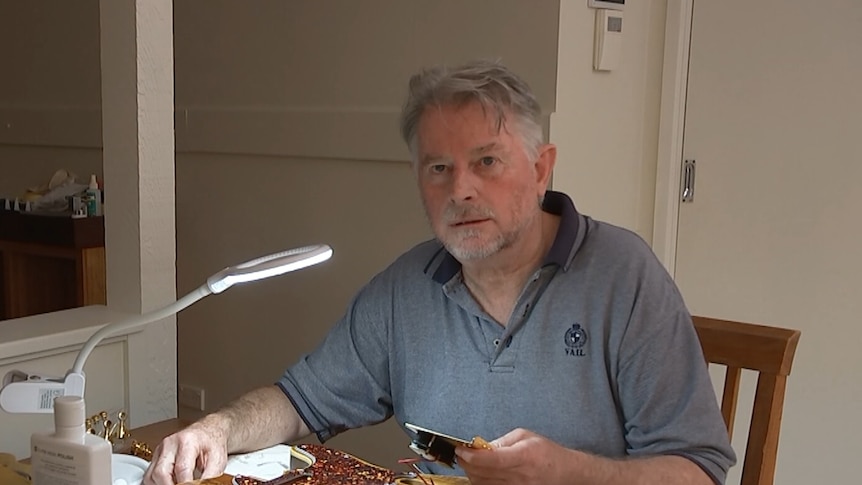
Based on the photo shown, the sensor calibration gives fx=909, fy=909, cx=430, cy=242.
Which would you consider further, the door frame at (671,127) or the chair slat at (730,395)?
the door frame at (671,127)

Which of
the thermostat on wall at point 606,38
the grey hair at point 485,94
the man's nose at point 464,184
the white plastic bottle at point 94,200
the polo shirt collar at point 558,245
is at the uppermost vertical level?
the thermostat on wall at point 606,38

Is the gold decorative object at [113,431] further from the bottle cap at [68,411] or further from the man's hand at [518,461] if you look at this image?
the man's hand at [518,461]

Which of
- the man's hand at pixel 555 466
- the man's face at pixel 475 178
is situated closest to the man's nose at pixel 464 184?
the man's face at pixel 475 178

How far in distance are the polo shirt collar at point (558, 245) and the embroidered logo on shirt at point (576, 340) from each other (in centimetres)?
11

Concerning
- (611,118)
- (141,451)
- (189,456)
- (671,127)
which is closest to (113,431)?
(141,451)

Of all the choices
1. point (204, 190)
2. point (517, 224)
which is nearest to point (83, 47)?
point (204, 190)

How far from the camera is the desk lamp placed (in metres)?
1.16

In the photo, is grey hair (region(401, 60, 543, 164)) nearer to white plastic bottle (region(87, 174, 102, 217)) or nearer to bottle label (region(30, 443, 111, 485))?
bottle label (region(30, 443, 111, 485))

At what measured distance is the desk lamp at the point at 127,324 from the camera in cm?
116

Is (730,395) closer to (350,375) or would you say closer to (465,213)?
(465,213)

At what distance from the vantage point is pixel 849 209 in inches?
95.7

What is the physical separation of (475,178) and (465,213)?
60 mm

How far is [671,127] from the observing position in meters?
2.59

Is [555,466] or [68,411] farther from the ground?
[68,411]
